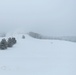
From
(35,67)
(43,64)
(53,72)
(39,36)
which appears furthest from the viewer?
(39,36)

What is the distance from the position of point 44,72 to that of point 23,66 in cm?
137

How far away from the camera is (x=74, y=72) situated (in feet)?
27.7

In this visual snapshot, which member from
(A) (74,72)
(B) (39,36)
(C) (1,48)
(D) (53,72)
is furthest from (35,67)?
(B) (39,36)

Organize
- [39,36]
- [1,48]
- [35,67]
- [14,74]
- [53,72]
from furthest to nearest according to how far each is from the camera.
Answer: [39,36] < [1,48] < [35,67] < [53,72] < [14,74]

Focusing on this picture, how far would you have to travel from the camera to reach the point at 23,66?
9180 millimetres

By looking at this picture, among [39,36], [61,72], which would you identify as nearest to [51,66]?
[61,72]

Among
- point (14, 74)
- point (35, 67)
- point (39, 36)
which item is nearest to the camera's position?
point (14, 74)

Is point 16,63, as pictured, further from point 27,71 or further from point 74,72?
point 74,72

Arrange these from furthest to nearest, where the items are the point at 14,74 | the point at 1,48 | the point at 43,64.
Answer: the point at 1,48 < the point at 43,64 < the point at 14,74

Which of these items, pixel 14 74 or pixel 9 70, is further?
pixel 9 70

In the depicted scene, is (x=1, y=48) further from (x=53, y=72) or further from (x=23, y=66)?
(x=53, y=72)

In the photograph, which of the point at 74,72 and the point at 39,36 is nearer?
the point at 74,72

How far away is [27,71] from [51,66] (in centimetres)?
163

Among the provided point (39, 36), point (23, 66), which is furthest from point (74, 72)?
point (39, 36)
